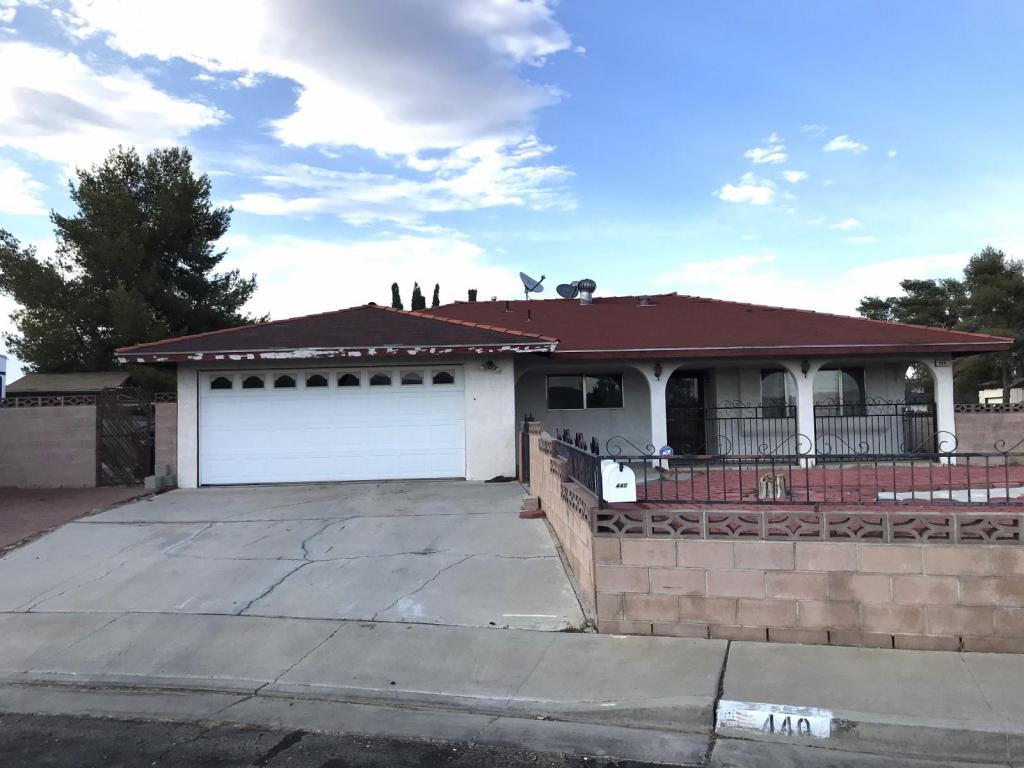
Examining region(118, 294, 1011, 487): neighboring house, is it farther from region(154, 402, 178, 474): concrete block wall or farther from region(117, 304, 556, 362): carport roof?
region(154, 402, 178, 474): concrete block wall

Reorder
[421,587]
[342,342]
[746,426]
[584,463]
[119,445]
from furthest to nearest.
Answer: [746,426]
[119,445]
[342,342]
[421,587]
[584,463]

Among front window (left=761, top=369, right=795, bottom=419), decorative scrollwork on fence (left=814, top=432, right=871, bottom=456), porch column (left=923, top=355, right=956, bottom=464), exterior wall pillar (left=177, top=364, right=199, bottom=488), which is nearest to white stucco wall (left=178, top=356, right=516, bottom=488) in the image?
exterior wall pillar (left=177, top=364, right=199, bottom=488)

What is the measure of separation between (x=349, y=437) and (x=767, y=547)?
878 cm

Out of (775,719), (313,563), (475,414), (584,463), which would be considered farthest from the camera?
(475,414)

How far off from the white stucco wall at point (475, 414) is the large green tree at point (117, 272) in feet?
47.7

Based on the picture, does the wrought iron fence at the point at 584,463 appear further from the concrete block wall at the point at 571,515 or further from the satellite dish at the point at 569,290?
the satellite dish at the point at 569,290

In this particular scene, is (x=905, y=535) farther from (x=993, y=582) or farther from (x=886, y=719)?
(x=886, y=719)

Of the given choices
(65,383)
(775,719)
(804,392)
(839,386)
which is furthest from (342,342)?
(65,383)

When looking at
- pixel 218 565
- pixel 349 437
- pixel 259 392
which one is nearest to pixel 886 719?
pixel 218 565

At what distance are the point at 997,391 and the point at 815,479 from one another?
36457 mm

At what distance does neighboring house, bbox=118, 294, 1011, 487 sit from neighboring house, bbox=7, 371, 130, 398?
12.9 metres

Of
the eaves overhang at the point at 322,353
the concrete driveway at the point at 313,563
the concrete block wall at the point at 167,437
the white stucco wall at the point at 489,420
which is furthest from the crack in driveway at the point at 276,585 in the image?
the concrete block wall at the point at 167,437

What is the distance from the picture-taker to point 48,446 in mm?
14180

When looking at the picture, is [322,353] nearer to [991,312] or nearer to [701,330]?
[701,330]
